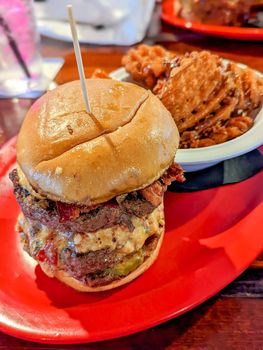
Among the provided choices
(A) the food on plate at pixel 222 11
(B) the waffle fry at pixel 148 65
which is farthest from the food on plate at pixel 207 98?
(A) the food on plate at pixel 222 11

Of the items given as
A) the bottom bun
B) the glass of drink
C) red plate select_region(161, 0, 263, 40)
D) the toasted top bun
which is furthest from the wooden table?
red plate select_region(161, 0, 263, 40)

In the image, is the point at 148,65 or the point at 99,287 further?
the point at 148,65

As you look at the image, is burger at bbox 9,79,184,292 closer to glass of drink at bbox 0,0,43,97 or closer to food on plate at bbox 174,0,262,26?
glass of drink at bbox 0,0,43,97

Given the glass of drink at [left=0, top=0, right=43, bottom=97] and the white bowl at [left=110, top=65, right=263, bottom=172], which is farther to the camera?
the glass of drink at [left=0, top=0, right=43, bottom=97]

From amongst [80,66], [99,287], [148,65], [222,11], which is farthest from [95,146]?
[222,11]

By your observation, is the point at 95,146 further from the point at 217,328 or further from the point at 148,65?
the point at 148,65

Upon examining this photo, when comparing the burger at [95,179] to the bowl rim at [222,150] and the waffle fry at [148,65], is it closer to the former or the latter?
the bowl rim at [222,150]
